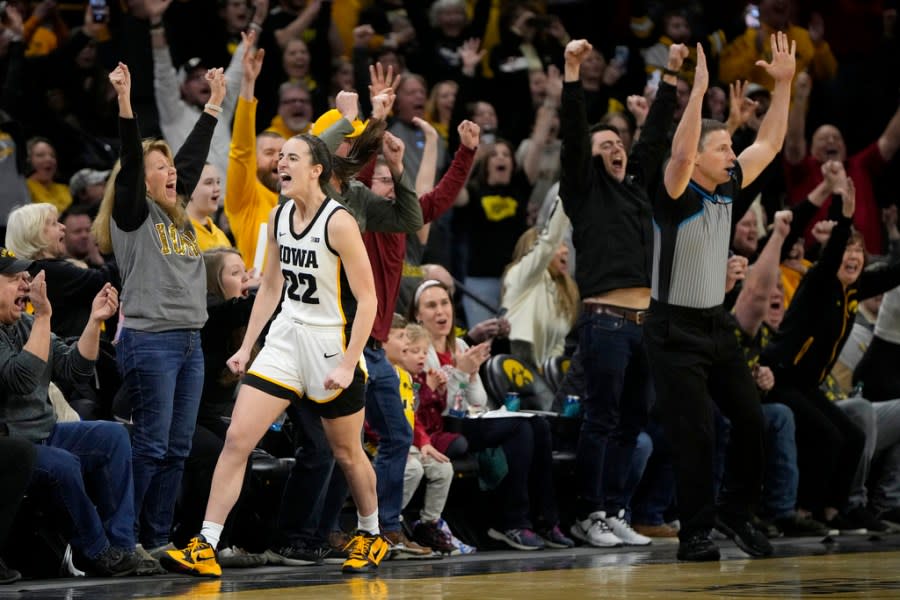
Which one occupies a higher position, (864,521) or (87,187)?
(87,187)

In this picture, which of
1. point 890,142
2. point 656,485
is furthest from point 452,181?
point 890,142

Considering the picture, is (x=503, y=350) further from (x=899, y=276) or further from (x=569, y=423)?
(x=899, y=276)

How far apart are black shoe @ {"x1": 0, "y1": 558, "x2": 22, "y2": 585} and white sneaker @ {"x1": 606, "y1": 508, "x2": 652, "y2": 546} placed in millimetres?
3942

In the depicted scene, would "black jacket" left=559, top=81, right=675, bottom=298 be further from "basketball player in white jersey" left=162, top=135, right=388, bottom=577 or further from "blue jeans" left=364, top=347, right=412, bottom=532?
"basketball player in white jersey" left=162, top=135, right=388, bottom=577

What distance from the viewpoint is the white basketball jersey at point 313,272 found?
25.0ft

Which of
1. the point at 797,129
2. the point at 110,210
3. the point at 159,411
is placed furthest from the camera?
the point at 797,129

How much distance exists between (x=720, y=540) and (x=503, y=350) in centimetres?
229

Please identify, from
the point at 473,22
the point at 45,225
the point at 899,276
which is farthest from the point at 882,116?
the point at 45,225

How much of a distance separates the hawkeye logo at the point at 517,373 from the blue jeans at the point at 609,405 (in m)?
1.05

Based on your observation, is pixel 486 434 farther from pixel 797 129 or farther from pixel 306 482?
pixel 797 129

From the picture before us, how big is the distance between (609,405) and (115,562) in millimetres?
3342

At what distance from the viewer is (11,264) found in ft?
24.8

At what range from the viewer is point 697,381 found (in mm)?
8523

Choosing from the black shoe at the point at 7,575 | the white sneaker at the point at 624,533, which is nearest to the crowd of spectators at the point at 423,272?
the white sneaker at the point at 624,533
